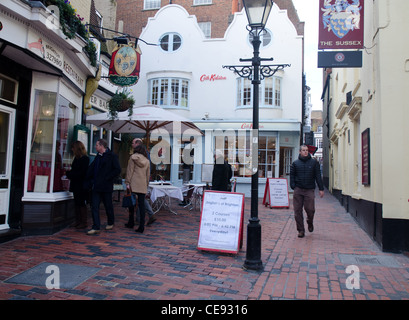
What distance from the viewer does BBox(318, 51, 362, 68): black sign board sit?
24.0 ft

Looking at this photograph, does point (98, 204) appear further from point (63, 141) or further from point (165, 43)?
point (165, 43)

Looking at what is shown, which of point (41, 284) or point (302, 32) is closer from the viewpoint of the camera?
point (41, 284)

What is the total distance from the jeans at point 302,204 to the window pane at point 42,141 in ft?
17.0

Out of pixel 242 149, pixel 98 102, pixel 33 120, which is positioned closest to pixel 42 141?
pixel 33 120

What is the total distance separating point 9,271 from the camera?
443 centimetres

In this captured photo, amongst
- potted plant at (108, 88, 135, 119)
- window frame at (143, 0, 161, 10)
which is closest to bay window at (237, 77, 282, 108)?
window frame at (143, 0, 161, 10)

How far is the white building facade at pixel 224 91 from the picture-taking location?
17.3 metres

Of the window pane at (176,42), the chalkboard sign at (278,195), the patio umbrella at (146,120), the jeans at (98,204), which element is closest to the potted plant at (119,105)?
the patio umbrella at (146,120)

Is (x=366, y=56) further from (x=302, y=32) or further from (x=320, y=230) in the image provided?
(x=302, y=32)

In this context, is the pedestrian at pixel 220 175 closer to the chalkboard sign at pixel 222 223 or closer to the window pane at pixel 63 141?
the chalkboard sign at pixel 222 223

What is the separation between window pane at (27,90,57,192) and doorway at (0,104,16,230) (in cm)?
43
